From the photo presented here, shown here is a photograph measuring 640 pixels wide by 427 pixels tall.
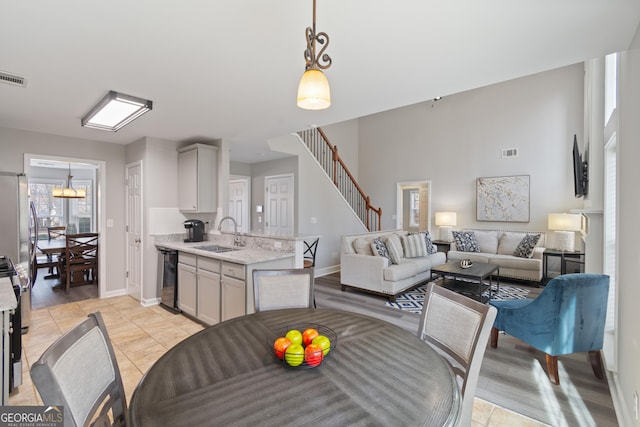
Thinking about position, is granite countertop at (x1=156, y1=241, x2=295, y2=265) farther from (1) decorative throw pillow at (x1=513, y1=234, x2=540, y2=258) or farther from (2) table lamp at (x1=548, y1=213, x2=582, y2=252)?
(2) table lamp at (x1=548, y1=213, x2=582, y2=252)

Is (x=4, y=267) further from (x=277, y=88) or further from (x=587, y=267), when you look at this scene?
(x=587, y=267)

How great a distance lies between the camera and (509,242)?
5.81 meters

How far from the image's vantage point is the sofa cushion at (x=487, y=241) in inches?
237

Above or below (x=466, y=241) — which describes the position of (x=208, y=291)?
below

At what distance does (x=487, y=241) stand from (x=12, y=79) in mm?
7031

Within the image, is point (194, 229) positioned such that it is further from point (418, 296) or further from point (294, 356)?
point (294, 356)

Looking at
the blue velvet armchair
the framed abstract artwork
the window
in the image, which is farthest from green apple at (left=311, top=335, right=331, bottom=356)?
the window

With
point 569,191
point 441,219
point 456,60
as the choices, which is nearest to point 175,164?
point 456,60

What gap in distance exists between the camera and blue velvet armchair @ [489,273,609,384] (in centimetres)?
224

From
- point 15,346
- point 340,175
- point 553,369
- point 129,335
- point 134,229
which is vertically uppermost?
point 340,175

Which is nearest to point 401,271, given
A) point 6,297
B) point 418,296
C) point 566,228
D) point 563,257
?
point 418,296

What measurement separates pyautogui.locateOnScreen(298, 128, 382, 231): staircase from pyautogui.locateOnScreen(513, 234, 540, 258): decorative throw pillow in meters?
2.77

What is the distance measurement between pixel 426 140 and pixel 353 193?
2173mm

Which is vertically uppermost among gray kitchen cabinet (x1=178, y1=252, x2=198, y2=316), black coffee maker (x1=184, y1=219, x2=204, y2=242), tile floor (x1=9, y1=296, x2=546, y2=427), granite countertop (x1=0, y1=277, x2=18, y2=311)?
black coffee maker (x1=184, y1=219, x2=204, y2=242)
